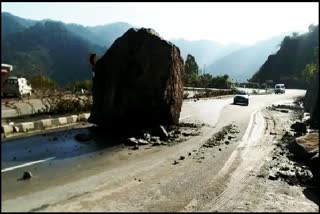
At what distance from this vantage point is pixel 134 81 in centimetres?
1686

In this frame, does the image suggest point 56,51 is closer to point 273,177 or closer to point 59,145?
point 59,145

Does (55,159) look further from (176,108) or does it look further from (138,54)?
(176,108)

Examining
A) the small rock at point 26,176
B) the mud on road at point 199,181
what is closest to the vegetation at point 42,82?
the mud on road at point 199,181

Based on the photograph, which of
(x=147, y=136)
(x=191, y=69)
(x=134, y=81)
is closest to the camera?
(x=147, y=136)

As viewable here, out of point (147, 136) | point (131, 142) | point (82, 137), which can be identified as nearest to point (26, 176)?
point (131, 142)

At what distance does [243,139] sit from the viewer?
57.2ft

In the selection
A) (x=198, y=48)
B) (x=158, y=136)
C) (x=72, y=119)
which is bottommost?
(x=158, y=136)

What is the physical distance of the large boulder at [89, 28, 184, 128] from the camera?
16609 mm

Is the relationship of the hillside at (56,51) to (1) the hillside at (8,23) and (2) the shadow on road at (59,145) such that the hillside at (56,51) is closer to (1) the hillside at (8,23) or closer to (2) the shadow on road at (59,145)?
(2) the shadow on road at (59,145)

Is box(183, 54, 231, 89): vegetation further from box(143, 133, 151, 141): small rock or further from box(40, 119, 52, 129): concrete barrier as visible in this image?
box(143, 133, 151, 141): small rock

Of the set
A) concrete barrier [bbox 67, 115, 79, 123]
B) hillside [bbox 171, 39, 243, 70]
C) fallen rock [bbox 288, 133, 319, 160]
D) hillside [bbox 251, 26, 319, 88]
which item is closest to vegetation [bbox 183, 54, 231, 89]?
hillside [bbox 171, 39, 243, 70]

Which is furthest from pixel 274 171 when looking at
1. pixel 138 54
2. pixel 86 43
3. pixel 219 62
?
pixel 219 62


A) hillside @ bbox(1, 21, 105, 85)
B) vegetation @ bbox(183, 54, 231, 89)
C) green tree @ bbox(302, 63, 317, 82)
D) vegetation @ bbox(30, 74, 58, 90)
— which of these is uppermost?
hillside @ bbox(1, 21, 105, 85)

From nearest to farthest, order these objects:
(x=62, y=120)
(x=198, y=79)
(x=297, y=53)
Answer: (x=62, y=120)
(x=297, y=53)
(x=198, y=79)
